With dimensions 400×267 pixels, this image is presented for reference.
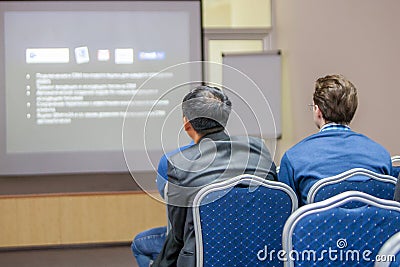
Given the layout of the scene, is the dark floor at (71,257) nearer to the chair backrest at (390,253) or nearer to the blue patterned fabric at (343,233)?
the blue patterned fabric at (343,233)

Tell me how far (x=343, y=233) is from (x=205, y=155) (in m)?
0.67

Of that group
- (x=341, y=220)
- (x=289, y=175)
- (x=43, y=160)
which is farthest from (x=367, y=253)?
(x=43, y=160)

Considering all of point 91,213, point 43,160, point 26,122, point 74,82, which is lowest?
point 91,213

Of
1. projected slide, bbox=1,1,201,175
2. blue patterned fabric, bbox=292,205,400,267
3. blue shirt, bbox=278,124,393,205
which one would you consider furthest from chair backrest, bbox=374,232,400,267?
projected slide, bbox=1,1,201,175

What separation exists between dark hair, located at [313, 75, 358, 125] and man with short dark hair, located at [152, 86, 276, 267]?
37cm

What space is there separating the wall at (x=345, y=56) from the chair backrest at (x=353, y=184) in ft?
10.3

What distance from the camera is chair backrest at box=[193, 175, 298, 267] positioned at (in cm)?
199

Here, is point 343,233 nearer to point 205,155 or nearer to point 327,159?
point 205,155

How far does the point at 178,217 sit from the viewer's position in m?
2.13

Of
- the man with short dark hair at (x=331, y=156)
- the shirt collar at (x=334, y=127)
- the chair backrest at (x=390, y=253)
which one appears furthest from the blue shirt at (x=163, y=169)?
the chair backrest at (x=390, y=253)

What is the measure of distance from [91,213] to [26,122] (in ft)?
3.28

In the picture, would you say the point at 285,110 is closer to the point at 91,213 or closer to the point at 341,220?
the point at 91,213

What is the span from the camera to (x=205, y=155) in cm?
195

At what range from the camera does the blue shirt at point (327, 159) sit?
212cm
